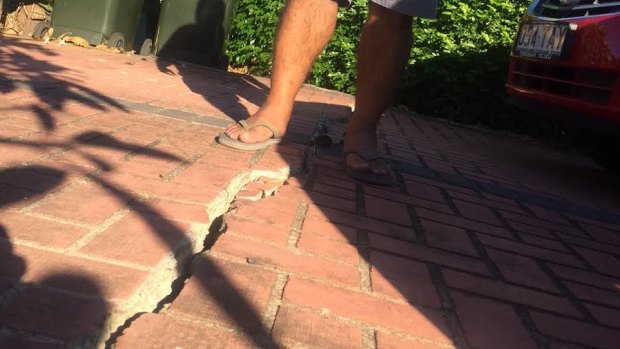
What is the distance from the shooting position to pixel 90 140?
2.41 m

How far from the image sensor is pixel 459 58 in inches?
255

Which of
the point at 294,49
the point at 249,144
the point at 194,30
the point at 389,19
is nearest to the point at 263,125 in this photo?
the point at 249,144

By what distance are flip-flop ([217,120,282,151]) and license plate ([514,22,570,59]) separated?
6.06 ft

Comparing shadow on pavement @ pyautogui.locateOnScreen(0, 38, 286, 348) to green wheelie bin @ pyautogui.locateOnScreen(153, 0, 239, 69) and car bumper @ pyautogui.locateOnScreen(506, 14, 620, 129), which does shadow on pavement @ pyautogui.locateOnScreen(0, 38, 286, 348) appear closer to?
car bumper @ pyautogui.locateOnScreen(506, 14, 620, 129)

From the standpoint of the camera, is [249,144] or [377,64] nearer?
[249,144]

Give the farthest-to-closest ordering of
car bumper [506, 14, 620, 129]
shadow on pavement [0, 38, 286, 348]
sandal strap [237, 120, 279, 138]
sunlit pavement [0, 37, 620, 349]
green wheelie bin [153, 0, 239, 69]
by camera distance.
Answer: green wheelie bin [153, 0, 239, 69]
car bumper [506, 14, 620, 129]
sandal strap [237, 120, 279, 138]
sunlit pavement [0, 37, 620, 349]
shadow on pavement [0, 38, 286, 348]

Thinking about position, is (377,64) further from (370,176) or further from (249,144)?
(249,144)

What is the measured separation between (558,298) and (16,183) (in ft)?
4.93

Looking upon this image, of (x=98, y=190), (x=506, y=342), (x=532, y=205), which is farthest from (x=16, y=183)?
(x=532, y=205)

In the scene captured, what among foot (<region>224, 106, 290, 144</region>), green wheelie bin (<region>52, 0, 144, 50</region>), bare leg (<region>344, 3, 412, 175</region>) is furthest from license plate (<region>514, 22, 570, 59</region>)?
green wheelie bin (<region>52, 0, 144, 50</region>)

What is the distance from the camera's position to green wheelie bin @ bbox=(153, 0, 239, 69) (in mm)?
6938

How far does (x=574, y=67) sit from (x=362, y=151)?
156 centimetres

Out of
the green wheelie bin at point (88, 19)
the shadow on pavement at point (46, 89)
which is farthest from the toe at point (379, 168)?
the green wheelie bin at point (88, 19)

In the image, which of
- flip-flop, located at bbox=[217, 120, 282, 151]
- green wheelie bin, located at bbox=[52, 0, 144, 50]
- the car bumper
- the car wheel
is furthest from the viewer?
green wheelie bin, located at bbox=[52, 0, 144, 50]
